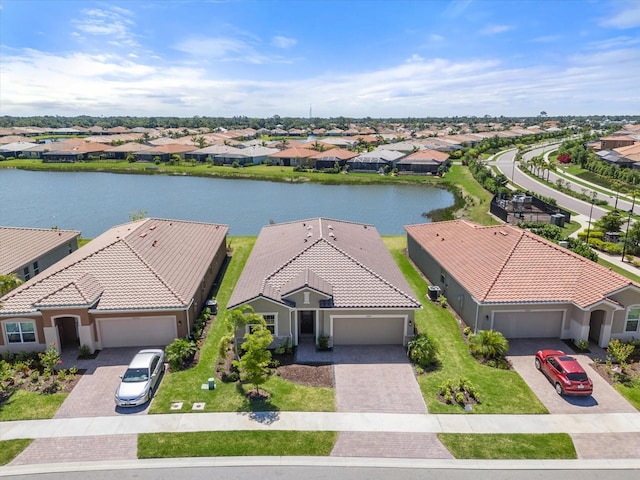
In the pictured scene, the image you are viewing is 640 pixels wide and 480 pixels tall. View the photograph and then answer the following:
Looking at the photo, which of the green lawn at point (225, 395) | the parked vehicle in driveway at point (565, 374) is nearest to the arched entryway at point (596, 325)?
the parked vehicle in driveway at point (565, 374)

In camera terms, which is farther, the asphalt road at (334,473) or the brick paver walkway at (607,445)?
the brick paver walkway at (607,445)

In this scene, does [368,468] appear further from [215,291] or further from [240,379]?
[215,291]

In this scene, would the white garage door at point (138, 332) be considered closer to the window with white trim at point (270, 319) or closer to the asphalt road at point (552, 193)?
the window with white trim at point (270, 319)

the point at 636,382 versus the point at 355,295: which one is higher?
the point at 355,295

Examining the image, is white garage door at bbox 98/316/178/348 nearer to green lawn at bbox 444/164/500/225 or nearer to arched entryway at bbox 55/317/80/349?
arched entryway at bbox 55/317/80/349

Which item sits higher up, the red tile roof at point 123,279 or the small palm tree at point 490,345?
the red tile roof at point 123,279

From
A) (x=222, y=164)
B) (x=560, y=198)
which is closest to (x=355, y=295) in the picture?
(x=560, y=198)

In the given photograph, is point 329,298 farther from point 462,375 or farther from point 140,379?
point 140,379
